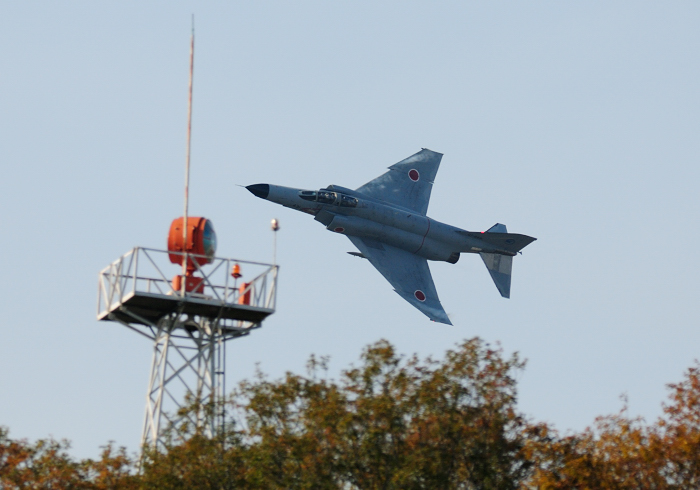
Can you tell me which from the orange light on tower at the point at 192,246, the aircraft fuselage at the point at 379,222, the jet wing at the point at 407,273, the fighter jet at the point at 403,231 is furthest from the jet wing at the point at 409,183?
the orange light on tower at the point at 192,246

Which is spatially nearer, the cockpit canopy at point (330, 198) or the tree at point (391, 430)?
the tree at point (391, 430)

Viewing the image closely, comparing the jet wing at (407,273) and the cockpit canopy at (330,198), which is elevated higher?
the cockpit canopy at (330,198)

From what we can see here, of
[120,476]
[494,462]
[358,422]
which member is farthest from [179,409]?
[494,462]

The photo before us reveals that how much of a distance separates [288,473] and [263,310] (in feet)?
22.9

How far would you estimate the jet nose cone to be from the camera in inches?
2111

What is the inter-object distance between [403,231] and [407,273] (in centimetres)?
220

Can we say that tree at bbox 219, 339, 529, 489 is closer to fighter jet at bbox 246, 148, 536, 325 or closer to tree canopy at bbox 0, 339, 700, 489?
tree canopy at bbox 0, 339, 700, 489

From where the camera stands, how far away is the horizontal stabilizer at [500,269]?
62.2 meters

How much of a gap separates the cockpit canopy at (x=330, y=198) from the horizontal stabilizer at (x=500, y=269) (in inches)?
341

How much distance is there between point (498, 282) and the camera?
62.8 meters

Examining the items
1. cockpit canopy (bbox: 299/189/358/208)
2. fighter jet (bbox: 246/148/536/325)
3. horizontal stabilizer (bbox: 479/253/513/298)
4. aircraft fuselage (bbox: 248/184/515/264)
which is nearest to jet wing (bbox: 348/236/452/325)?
fighter jet (bbox: 246/148/536/325)

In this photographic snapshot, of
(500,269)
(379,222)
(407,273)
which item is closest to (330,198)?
(379,222)

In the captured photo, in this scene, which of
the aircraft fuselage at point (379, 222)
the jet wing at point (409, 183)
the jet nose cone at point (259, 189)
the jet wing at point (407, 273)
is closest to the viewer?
the jet nose cone at point (259, 189)

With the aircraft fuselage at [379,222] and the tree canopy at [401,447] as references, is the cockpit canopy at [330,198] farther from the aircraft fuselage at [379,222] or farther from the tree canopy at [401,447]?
the tree canopy at [401,447]
